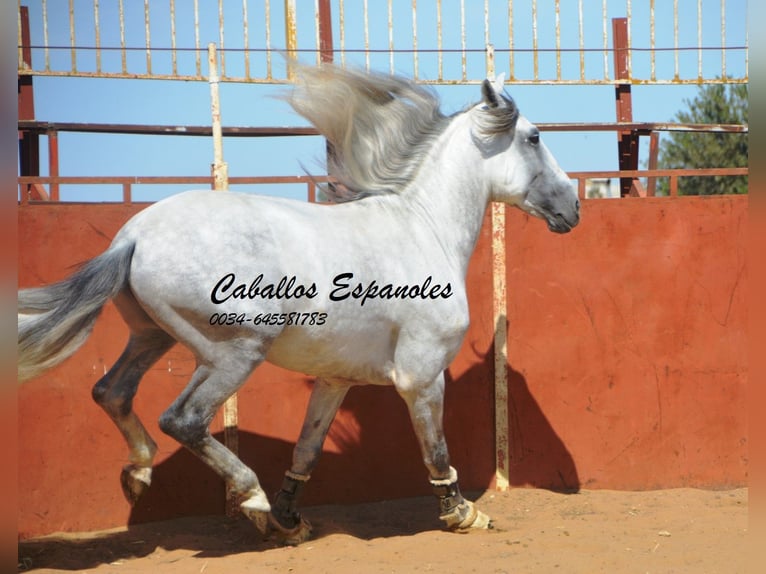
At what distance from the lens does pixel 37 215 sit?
5.59m

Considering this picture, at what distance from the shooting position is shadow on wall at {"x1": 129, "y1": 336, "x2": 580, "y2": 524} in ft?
19.3

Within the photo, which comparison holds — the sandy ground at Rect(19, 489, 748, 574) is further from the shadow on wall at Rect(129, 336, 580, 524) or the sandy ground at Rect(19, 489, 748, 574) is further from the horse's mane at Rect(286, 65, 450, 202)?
the horse's mane at Rect(286, 65, 450, 202)

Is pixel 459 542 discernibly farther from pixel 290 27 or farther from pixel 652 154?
pixel 290 27

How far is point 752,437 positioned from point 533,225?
3.89 m

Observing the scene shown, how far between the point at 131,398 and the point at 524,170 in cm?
253

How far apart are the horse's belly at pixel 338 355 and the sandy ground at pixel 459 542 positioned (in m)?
0.93

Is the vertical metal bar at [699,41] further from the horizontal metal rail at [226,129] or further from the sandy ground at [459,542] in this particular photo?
the sandy ground at [459,542]

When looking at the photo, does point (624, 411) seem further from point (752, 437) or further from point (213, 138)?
point (752, 437)

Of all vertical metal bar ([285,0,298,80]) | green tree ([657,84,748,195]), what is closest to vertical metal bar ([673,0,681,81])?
vertical metal bar ([285,0,298,80])

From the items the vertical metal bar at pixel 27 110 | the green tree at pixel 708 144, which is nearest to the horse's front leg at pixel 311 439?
the vertical metal bar at pixel 27 110

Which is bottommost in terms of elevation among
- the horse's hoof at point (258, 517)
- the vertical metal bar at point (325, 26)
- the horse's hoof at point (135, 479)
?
the horse's hoof at point (258, 517)

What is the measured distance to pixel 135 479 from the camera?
5020 millimetres

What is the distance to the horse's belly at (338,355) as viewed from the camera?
4871mm

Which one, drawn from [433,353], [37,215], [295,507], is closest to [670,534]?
[433,353]
